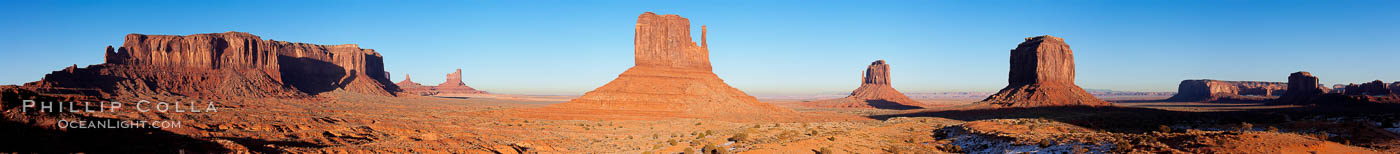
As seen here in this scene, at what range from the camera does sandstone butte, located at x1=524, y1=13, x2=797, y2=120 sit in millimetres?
52344

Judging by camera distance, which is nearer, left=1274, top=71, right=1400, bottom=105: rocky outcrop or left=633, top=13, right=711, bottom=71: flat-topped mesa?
left=633, top=13, right=711, bottom=71: flat-topped mesa

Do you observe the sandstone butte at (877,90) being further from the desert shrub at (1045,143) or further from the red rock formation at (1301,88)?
the desert shrub at (1045,143)

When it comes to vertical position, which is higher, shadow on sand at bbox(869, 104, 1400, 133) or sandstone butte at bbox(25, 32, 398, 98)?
sandstone butte at bbox(25, 32, 398, 98)

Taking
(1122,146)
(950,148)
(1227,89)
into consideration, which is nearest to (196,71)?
(950,148)

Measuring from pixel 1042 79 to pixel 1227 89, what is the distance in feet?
354

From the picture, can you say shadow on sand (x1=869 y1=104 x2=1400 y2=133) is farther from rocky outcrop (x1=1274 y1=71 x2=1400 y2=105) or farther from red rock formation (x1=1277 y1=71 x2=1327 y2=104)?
red rock formation (x1=1277 y1=71 x2=1327 y2=104)

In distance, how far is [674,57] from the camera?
2633 inches

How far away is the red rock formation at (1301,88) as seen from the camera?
97.7 metres

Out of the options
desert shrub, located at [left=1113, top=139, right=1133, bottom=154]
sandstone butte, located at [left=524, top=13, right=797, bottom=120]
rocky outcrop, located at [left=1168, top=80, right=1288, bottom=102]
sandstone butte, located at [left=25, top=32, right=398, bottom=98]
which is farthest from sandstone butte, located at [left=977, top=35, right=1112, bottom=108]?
sandstone butte, located at [left=25, top=32, right=398, bottom=98]

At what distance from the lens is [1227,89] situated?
153625mm

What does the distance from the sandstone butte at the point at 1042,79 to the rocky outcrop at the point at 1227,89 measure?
2968 inches

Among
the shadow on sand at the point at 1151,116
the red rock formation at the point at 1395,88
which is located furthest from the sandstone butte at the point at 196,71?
the red rock formation at the point at 1395,88

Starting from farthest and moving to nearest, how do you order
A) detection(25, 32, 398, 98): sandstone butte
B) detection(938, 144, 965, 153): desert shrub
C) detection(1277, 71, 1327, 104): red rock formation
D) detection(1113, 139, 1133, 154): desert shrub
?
detection(1277, 71, 1327, 104): red rock formation, detection(25, 32, 398, 98): sandstone butte, detection(938, 144, 965, 153): desert shrub, detection(1113, 139, 1133, 154): desert shrub

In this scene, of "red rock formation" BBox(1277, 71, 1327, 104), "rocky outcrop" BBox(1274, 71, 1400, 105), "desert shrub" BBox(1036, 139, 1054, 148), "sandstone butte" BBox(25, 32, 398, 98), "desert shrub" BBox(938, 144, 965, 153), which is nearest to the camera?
"desert shrub" BBox(1036, 139, 1054, 148)
